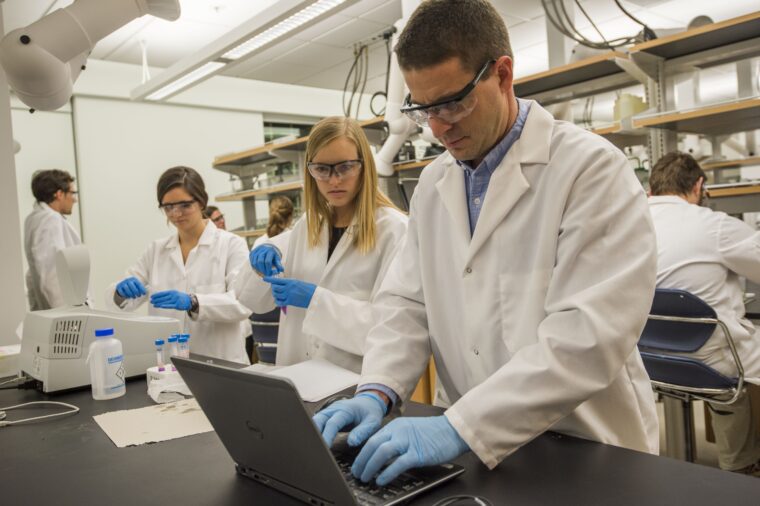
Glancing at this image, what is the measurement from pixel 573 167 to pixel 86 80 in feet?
17.1

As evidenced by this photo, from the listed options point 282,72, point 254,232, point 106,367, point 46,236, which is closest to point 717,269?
point 106,367

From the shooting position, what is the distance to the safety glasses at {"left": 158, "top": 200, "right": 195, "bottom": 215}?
2242 millimetres

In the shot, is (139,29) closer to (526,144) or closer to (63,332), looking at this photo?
(63,332)

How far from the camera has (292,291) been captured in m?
1.76

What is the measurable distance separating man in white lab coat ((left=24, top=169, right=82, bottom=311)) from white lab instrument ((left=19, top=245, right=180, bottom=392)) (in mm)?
2365

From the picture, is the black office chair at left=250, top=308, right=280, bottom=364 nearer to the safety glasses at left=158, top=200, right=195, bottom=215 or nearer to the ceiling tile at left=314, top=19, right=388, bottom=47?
the safety glasses at left=158, top=200, right=195, bottom=215

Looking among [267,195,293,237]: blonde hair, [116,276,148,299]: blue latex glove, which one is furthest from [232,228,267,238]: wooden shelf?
[116,276,148,299]: blue latex glove

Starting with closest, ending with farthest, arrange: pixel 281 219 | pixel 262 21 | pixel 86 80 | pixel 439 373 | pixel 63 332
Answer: pixel 439 373
pixel 63 332
pixel 262 21
pixel 281 219
pixel 86 80

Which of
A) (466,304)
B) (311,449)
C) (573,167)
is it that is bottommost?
(311,449)

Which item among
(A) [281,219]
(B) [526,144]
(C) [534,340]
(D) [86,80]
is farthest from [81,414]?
(D) [86,80]

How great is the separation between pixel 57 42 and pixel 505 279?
1.54 metres

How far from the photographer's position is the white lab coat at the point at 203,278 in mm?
2262

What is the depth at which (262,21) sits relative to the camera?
3307mm

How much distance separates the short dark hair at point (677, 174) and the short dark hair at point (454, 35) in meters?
1.85
